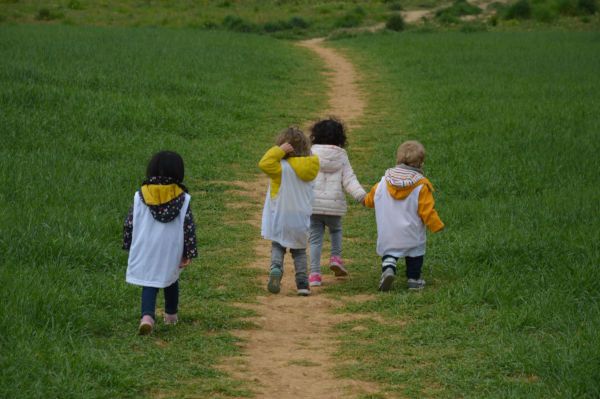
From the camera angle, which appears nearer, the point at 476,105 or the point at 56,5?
the point at 476,105

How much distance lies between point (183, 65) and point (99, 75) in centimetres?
371

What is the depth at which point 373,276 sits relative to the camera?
857 centimetres

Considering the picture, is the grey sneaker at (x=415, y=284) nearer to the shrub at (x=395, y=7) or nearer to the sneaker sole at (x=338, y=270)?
the sneaker sole at (x=338, y=270)

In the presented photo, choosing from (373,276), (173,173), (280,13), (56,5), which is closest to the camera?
(173,173)

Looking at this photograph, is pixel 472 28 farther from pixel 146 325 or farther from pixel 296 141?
pixel 146 325

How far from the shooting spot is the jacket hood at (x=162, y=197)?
6.66 metres

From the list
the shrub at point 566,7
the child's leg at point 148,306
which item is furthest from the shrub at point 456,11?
the child's leg at point 148,306

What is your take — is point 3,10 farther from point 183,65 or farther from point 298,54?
point 183,65

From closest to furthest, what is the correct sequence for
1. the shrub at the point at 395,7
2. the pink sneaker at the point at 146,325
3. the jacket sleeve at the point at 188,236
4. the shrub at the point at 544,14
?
the pink sneaker at the point at 146,325 < the jacket sleeve at the point at 188,236 < the shrub at the point at 544,14 < the shrub at the point at 395,7

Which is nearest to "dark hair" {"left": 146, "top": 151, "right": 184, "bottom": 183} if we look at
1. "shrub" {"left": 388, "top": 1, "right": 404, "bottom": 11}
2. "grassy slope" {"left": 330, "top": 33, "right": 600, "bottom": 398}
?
"grassy slope" {"left": 330, "top": 33, "right": 600, "bottom": 398}

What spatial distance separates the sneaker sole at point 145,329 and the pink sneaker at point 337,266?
7.59ft

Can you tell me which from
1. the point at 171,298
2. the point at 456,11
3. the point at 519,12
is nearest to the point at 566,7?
the point at 519,12

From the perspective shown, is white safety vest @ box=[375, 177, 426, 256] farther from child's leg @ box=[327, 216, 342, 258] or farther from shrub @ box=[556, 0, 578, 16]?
shrub @ box=[556, 0, 578, 16]

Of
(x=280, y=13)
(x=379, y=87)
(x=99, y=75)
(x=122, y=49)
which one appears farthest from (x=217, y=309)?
(x=280, y=13)
